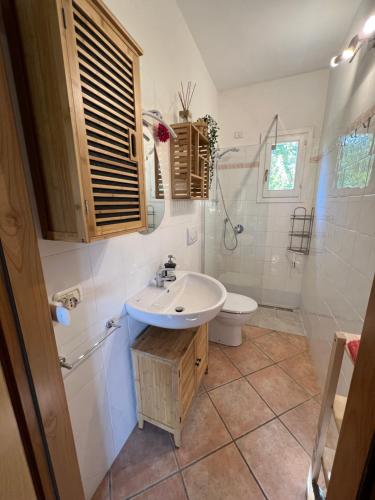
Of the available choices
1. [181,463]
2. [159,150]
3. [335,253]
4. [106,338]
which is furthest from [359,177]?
[181,463]

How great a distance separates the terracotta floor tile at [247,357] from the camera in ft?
→ 6.07

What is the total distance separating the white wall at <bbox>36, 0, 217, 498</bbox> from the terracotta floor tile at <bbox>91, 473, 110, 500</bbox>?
0.10 ft

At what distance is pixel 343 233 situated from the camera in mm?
1375

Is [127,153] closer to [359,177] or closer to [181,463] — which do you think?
[359,177]

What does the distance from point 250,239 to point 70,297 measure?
2460mm

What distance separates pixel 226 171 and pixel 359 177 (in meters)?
1.76

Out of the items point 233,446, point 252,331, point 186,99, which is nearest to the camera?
point 233,446

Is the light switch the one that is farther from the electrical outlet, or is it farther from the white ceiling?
the white ceiling

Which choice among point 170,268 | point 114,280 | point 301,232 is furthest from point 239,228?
point 114,280

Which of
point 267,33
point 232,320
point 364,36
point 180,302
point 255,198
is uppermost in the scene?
point 267,33

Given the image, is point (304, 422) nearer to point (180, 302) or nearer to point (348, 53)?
point (180, 302)

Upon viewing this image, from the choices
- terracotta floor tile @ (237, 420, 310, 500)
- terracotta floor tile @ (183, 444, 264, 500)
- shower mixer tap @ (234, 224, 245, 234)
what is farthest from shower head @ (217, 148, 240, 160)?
terracotta floor tile @ (183, 444, 264, 500)

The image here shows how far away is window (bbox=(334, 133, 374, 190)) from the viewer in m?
1.13

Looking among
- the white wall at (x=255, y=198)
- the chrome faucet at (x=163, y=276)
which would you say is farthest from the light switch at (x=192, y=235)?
the chrome faucet at (x=163, y=276)
